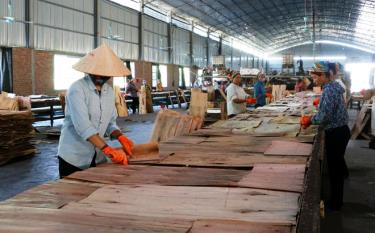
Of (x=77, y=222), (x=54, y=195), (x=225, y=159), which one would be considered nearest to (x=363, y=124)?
(x=225, y=159)

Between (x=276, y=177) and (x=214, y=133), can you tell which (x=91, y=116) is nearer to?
(x=276, y=177)

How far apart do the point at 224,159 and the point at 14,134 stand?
5.37 metres

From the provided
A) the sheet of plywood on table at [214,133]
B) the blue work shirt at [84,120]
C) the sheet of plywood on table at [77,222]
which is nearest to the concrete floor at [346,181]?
the sheet of plywood on table at [214,133]

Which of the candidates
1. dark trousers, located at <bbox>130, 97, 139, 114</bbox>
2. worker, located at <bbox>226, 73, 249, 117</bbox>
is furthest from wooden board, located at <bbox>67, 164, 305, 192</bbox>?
dark trousers, located at <bbox>130, 97, 139, 114</bbox>

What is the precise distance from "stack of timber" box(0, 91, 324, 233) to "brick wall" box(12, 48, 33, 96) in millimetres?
13056

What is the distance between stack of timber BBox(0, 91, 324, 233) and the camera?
1524mm

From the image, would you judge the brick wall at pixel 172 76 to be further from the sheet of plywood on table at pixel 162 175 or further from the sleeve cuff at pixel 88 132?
the sheet of plywood on table at pixel 162 175

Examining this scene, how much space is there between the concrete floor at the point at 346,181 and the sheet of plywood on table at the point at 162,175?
7.64 ft

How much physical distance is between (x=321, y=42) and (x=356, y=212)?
4303 centimetres

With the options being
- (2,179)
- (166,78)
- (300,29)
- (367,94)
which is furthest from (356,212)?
(300,29)

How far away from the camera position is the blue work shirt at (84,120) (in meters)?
2.75

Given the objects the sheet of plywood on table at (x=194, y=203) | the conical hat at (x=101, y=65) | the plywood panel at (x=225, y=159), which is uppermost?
the conical hat at (x=101, y=65)

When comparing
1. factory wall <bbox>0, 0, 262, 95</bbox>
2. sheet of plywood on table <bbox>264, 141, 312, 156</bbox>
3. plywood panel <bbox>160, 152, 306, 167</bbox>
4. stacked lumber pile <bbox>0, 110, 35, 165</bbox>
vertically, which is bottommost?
stacked lumber pile <bbox>0, 110, 35, 165</bbox>

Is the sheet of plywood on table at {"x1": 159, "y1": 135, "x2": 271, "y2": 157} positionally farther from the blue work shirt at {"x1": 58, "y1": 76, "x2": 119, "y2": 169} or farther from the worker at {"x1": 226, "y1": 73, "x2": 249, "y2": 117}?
Result: the worker at {"x1": 226, "y1": 73, "x2": 249, "y2": 117}
